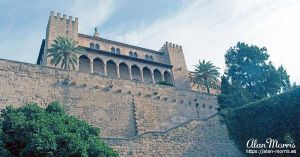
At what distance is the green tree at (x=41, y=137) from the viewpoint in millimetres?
11409

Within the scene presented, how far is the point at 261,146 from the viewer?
2022cm

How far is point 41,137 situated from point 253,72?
30.3m

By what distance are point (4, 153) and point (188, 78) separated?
35.7 m

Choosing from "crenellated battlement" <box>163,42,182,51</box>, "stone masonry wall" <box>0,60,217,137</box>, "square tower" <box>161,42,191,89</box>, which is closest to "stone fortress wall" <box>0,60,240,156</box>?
"stone masonry wall" <box>0,60,217,137</box>

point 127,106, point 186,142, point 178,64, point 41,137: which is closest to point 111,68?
point 178,64

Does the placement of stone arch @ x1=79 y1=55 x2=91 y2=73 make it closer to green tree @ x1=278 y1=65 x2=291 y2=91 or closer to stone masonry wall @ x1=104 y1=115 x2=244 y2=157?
stone masonry wall @ x1=104 y1=115 x2=244 y2=157

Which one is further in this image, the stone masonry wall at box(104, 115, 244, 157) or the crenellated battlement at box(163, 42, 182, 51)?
the crenellated battlement at box(163, 42, 182, 51)

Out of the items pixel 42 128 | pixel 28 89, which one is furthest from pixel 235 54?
pixel 42 128

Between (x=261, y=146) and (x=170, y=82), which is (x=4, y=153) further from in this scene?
(x=170, y=82)

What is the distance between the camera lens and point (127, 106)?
85.7 ft

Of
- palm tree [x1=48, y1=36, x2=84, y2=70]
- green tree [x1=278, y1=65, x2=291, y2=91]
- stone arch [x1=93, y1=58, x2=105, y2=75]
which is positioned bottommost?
green tree [x1=278, y1=65, x2=291, y2=91]

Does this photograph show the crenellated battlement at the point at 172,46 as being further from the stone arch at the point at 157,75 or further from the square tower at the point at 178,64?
the stone arch at the point at 157,75

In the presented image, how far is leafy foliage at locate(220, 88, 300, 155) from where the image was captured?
62.2 ft

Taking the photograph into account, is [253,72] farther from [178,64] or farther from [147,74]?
[147,74]
